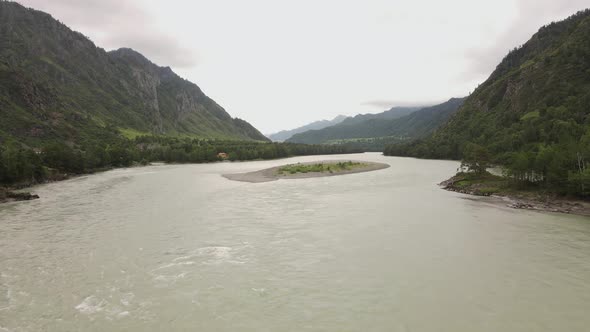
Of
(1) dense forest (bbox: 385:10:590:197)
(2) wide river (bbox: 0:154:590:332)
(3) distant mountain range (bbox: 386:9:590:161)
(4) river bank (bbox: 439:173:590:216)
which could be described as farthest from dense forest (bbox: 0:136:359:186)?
(3) distant mountain range (bbox: 386:9:590:161)

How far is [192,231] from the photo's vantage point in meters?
37.3

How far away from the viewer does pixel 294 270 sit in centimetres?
2573

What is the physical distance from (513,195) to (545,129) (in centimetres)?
8422

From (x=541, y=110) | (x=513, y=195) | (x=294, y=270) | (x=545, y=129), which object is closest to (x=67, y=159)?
(x=294, y=270)

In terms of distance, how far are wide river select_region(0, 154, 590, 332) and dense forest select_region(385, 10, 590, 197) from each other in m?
12.4

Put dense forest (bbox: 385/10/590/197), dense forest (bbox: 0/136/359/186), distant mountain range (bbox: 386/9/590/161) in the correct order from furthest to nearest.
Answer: distant mountain range (bbox: 386/9/590/161) → dense forest (bbox: 0/136/359/186) → dense forest (bbox: 385/10/590/197)

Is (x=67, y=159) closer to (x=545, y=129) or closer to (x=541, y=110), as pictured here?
(x=545, y=129)

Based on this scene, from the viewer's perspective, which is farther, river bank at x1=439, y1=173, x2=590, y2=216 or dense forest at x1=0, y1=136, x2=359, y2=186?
dense forest at x1=0, y1=136, x2=359, y2=186

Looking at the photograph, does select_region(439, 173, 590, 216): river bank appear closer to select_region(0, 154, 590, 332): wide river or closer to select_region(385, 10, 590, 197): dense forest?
select_region(385, 10, 590, 197): dense forest

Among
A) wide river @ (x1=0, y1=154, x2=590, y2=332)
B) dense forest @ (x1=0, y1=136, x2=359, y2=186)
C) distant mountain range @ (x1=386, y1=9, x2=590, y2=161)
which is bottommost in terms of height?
wide river @ (x1=0, y1=154, x2=590, y2=332)

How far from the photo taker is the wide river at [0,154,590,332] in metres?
18.7

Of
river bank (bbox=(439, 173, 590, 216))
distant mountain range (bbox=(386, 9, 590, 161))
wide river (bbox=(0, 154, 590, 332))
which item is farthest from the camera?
distant mountain range (bbox=(386, 9, 590, 161))

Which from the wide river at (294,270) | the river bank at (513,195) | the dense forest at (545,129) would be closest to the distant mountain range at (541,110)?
the dense forest at (545,129)

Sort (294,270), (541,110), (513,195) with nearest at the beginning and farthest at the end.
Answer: (294,270) → (513,195) → (541,110)
